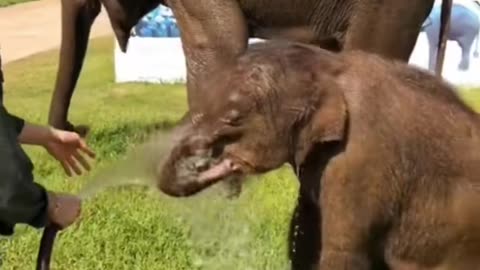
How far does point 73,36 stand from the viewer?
5219 millimetres

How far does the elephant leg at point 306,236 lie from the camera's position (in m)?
2.38

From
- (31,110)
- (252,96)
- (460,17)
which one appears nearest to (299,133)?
(252,96)

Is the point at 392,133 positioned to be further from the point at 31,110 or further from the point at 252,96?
the point at 31,110

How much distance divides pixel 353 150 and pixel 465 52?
7.04 metres

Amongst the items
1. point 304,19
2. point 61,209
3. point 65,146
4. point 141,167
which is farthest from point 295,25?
point 141,167

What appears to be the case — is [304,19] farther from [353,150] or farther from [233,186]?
[353,150]

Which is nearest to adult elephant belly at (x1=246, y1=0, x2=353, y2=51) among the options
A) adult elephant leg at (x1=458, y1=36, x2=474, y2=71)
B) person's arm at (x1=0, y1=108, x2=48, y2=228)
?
person's arm at (x1=0, y1=108, x2=48, y2=228)

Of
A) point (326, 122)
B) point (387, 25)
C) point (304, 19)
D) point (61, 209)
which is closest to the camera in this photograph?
point (326, 122)

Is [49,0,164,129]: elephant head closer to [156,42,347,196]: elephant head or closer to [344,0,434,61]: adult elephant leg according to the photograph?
[344,0,434,61]: adult elephant leg

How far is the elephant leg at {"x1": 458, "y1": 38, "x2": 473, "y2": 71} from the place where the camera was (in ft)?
29.5

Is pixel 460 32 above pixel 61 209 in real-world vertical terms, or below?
below

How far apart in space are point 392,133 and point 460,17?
7079 millimetres

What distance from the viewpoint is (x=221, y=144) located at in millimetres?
2221

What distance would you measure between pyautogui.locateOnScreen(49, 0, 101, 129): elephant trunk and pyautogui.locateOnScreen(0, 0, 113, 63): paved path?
5404 mm
